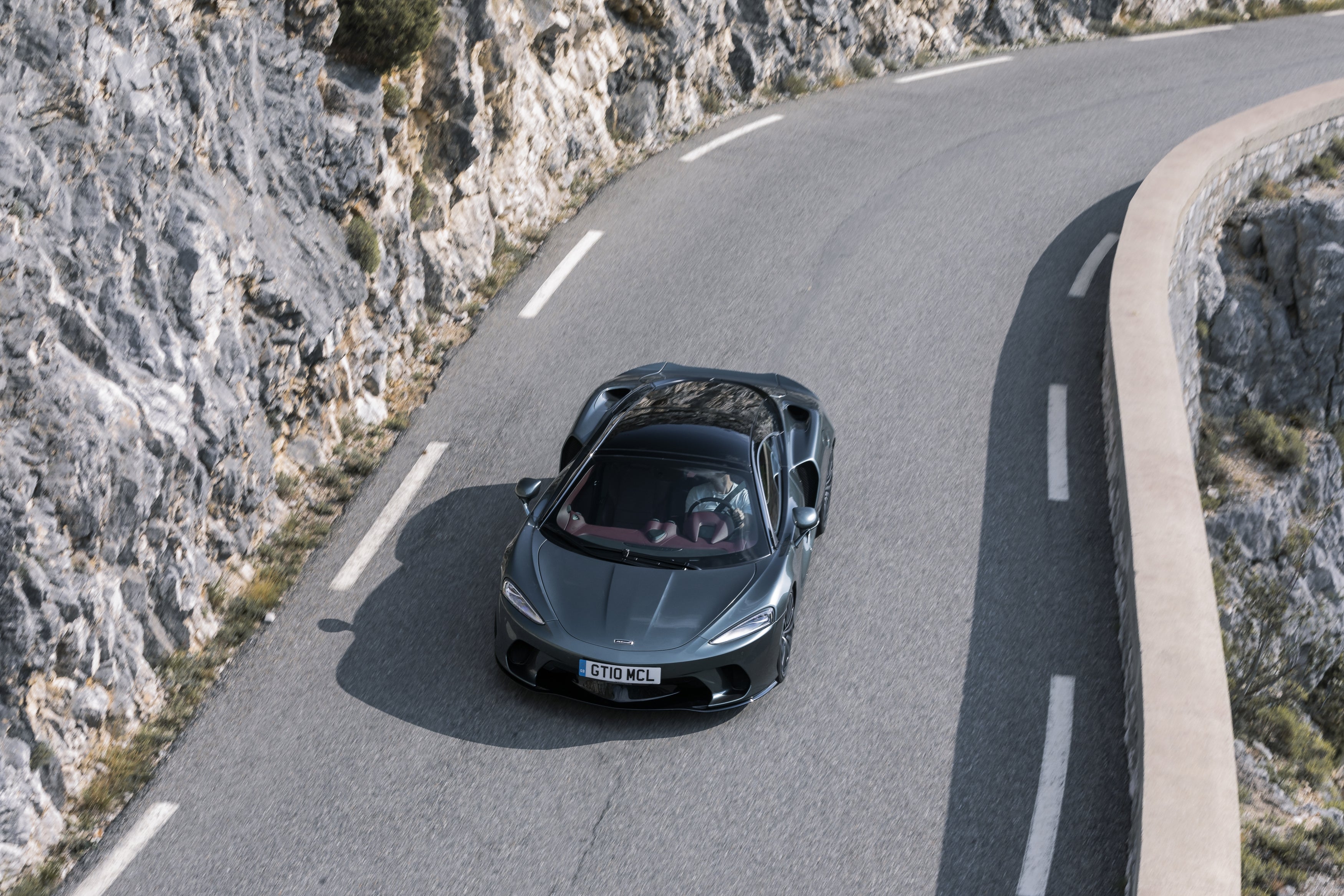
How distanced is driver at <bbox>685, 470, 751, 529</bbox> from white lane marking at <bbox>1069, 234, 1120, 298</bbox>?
6.68 metres

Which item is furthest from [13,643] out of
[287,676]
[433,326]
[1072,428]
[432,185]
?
[1072,428]

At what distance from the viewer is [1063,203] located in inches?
584

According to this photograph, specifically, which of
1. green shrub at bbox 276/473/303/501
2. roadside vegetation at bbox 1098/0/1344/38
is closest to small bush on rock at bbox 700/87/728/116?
roadside vegetation at bbox 1098/0/1344/38

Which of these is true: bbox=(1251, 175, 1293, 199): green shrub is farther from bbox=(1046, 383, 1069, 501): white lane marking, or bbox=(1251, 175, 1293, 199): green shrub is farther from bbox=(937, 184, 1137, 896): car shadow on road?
bbox=(1046, 383, 1069, 501): white lane marking

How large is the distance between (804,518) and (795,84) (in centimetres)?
1290

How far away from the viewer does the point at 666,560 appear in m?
7.50

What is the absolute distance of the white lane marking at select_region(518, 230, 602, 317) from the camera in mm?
12492

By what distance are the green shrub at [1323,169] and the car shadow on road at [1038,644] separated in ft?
28.6

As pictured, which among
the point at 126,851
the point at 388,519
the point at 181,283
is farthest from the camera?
the point at 388,519

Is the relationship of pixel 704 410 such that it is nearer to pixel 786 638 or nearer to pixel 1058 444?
pixel 786 638

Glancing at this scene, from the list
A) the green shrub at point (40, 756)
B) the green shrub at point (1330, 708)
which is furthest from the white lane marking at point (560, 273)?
the green shrub at point (1330, 708)

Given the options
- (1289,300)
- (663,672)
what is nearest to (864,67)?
(1289,300)

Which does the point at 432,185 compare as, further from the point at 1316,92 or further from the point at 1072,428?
the point at 1316,92

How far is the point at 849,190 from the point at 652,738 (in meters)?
9.81
